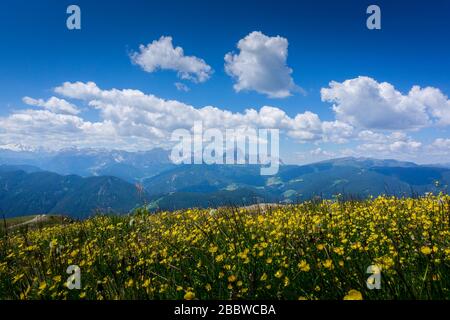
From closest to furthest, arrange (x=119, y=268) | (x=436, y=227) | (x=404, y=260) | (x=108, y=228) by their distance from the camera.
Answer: (x=404, y=260), (x=436, y=227), (x=119, y=268), (x=108, y=228)

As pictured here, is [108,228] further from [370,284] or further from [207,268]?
[370,284]

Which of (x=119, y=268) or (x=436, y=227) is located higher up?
(x=436, y=227)

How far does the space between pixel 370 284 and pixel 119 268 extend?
484 centimetres

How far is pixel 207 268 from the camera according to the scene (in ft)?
18.4
